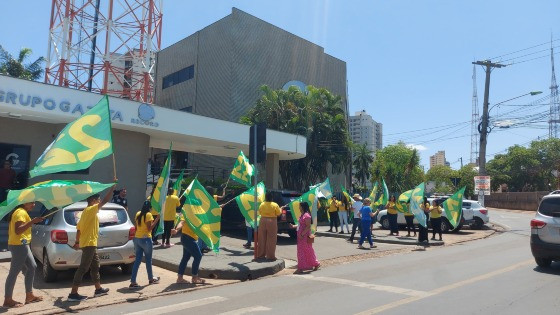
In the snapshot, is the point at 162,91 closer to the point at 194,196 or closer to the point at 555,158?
the point at 194,196

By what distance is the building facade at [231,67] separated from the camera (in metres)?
34.9

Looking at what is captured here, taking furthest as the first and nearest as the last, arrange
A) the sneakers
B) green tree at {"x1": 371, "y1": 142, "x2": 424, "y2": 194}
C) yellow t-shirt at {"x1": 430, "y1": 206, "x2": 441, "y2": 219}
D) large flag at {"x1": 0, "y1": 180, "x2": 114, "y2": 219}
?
green tree at {"x1": 371, "y1": 142, "x2": 424, "y2": 194} → yellow t-shirt at {"x1": 430, "y1": 206, "x2": 441, "y2": 219} → the sneakers → large flag at {"x1": 0, "y1": 180, "x2": 114, "y2": 219}

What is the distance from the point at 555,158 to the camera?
62688 millimetres

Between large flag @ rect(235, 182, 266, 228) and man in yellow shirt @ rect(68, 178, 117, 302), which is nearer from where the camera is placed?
man in yellow shirt @ rect(68, 178, 117, 302)

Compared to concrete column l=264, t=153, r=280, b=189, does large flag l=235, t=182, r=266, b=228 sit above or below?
below

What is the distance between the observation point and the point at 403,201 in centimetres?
1788

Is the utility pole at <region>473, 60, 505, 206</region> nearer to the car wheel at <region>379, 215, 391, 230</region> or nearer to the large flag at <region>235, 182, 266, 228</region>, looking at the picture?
the car wheel at <region>379, 215, 391, 230</region>

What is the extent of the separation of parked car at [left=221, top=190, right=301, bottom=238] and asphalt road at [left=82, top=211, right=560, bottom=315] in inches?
153

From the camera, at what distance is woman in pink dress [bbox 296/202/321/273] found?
33.2ft

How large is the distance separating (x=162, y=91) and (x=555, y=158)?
2091 inches

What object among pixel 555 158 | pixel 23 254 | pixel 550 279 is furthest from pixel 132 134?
pixel 555 158

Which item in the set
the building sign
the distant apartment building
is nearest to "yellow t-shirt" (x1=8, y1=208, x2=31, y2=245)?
the building sign

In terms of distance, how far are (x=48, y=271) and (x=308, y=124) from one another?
82.5 feet

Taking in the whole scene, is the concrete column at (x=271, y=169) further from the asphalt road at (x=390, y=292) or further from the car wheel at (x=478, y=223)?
the asphalt road at (x=390, y=292)
